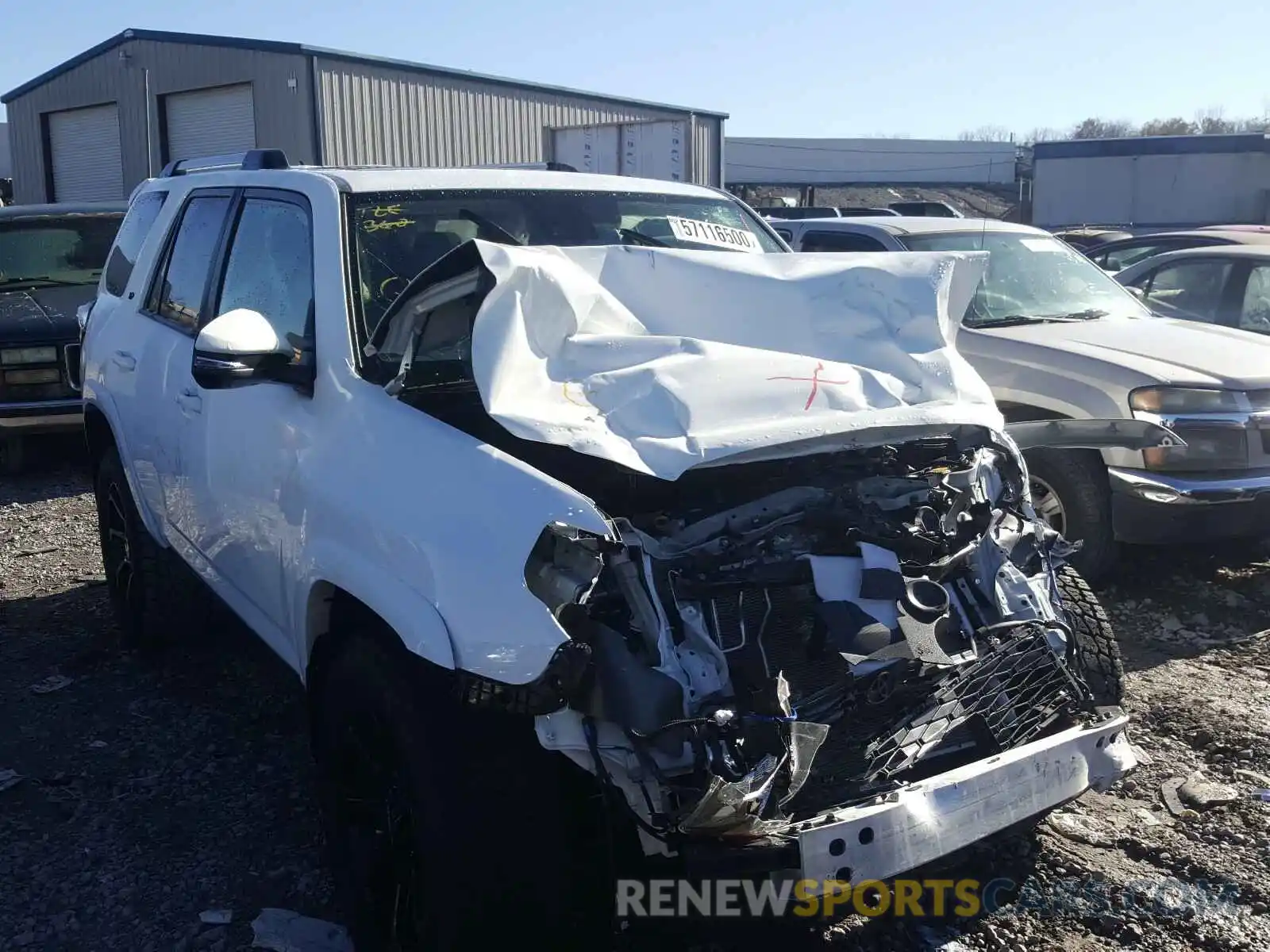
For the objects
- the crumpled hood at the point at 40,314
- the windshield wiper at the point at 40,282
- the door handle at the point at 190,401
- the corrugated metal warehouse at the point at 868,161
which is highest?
the corrugated metal warehouse at the point at 868,161

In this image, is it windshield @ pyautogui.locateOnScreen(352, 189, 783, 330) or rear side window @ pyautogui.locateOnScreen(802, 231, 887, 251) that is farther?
rear side window @ pyautogui.locateOnScreen(802, 231, 887, 251)

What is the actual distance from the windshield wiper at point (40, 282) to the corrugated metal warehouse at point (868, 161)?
34.4 m

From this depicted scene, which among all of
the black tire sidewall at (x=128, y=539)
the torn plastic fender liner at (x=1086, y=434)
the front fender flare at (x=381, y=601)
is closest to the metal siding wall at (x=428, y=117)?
the black tire sidewall at (x=128, y=539)

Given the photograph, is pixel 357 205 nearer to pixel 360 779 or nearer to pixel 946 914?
pixel 360 779

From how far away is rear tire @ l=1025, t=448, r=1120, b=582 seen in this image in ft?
18.0

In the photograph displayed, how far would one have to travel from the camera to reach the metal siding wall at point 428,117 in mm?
18328

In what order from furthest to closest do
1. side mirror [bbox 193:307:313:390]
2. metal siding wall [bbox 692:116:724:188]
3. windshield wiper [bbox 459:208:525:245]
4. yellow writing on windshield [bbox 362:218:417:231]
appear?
metal siding wall [bbox 692:116:724:188]
windshield wiper [bbox 459:208:525:245]
yellow writing on windshield [bbox 362:218:417:231]
side mirror [bbox 193:307:313:390]

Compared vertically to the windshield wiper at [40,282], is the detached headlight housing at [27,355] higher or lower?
lower

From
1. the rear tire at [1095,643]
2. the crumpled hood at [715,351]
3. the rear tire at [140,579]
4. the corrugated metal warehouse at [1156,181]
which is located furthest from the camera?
the corrugated metal warehouse at [1156,181]

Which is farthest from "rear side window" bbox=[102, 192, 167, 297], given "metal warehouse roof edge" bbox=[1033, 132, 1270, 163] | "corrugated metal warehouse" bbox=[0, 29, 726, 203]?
"metal warehouse roof edge" bbox=[1033, 132, 1270, 163]

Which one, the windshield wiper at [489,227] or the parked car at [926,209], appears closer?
the windshield wiper at [489,227]

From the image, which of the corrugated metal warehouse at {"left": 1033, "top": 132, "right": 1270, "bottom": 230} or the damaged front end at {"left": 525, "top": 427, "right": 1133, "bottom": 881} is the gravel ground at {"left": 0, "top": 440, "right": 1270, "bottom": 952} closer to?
the damaged front end at {"left": 525, "top": 427, "right": 1133, "bottom": 881}

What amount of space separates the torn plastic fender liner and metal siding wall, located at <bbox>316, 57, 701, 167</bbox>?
1445 centimetres

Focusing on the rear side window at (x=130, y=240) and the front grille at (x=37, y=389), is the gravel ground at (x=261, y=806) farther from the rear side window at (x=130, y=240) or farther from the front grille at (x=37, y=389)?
the front grille at (x=37, y=389)
